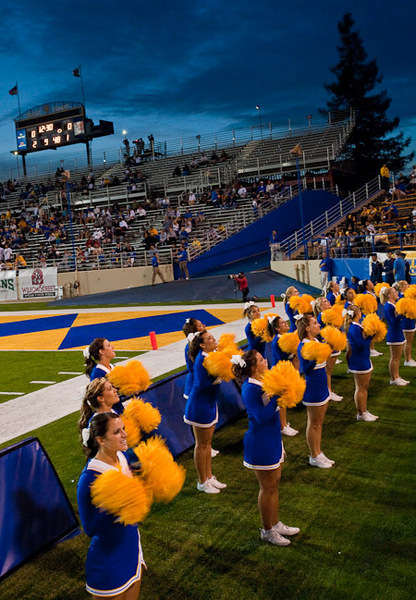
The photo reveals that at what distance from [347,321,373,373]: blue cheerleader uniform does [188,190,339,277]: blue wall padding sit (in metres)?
21.4

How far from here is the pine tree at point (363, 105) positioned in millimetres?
46500

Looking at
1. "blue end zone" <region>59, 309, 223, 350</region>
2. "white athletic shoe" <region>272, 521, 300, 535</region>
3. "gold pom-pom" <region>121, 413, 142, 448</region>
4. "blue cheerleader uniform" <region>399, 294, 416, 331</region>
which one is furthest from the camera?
"blue end zone" <region>59, 309, 223, 350</region>

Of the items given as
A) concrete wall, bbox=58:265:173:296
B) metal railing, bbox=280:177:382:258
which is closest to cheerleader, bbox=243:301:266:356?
metal railing, bbox=280:177:382:258

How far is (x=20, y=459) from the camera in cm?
430

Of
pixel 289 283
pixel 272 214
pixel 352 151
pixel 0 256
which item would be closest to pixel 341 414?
pixel 289 283

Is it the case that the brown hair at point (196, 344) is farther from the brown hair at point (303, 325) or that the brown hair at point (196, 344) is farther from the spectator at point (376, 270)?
the spectator at point (376, 270)

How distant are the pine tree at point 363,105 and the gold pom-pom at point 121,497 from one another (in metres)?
45.3

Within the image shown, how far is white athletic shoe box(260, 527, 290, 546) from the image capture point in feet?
13.4

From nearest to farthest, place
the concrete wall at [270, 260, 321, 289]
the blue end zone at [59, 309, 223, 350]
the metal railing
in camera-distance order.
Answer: the blue end zone at [59, 309, 223, 350], the concrete wall at [270, 260, 321, 289], the metal railing

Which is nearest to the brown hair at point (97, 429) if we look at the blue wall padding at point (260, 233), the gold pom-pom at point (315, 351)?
the gold pom-pom at point (315, 351)

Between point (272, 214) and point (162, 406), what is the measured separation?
2403 cm

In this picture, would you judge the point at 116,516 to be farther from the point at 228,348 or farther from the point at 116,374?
the point at 228,348

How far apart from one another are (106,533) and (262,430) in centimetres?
172

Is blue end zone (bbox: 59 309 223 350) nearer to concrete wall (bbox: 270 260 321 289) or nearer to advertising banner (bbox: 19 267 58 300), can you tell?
concrete wall (bbox: 270 260 321 289)
